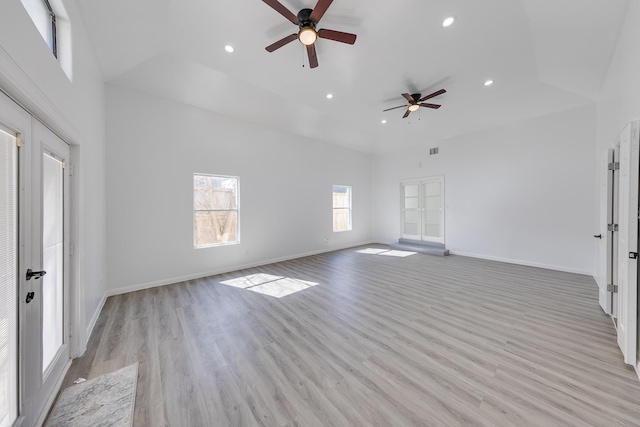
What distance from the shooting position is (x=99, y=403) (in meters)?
1.66

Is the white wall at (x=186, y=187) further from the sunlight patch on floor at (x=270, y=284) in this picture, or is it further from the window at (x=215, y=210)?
the sunlight patch on floor at (x=270, y=284)

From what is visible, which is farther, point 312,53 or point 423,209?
point 423,209

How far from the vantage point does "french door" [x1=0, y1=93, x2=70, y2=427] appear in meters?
1.23

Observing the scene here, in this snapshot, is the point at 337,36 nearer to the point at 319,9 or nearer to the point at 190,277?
the point at 319,9

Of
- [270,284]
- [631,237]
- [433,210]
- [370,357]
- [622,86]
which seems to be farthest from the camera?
[433,210]

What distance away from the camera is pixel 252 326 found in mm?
2740

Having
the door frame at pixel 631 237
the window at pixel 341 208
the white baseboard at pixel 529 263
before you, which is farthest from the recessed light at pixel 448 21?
the white baseboard at pixel 529 263

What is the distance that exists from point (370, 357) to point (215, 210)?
13.7ft

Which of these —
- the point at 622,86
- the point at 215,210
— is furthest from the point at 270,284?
the point at 622,86

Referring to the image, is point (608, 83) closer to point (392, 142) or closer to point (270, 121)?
point (392, 142)

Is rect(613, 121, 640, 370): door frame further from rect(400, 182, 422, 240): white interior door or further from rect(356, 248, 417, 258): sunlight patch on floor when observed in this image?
rect(400, 182, 422, 240): white interior door

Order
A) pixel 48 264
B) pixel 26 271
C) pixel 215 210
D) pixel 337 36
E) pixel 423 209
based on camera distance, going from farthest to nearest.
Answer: pixel 423 209
pixel 215 210
pixel 337 36
pixel 48 264
pixel 26 271

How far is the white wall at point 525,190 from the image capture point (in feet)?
15.2

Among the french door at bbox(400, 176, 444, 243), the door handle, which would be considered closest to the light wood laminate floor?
the door handle
